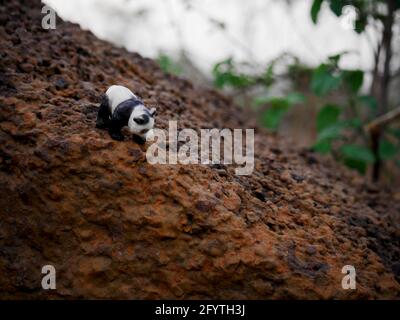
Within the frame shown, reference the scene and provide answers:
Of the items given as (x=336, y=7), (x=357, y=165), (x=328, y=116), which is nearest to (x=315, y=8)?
(x=336, y=7)

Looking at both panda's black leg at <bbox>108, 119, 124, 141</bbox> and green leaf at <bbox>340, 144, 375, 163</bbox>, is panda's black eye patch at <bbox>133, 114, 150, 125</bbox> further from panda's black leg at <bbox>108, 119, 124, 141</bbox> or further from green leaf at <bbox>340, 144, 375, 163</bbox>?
green leaf at <bbox>340, 144, 375, 163</bbox>

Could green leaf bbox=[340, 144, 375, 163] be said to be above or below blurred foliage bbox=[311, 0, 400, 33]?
below

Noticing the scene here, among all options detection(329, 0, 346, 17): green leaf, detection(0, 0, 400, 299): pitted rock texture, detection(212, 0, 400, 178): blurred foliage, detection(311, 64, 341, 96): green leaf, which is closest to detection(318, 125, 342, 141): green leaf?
detection(212, 0, 400, 178): blurred foliage

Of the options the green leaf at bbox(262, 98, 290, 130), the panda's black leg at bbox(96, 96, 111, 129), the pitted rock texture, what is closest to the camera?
the pitted rock texture

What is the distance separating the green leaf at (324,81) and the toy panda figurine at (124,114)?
212 centimetres

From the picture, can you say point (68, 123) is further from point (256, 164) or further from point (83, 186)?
point (256, 164)

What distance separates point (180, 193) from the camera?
186cm

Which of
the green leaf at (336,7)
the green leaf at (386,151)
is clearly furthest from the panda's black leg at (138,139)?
the green leaf at (386,151)

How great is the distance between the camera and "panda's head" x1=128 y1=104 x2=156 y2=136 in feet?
5.84

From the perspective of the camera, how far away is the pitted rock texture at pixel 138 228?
69.3 inches

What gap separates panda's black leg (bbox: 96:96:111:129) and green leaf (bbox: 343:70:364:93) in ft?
8.28

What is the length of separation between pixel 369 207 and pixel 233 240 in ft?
5.04

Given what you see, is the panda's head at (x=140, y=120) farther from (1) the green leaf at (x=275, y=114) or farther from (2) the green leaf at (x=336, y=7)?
(1) the green leaf at (x=275, y=114)

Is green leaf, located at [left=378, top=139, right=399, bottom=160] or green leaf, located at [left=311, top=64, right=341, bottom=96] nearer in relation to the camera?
green leaf, located at [left=311, top=64, right=341, bottom=96]
